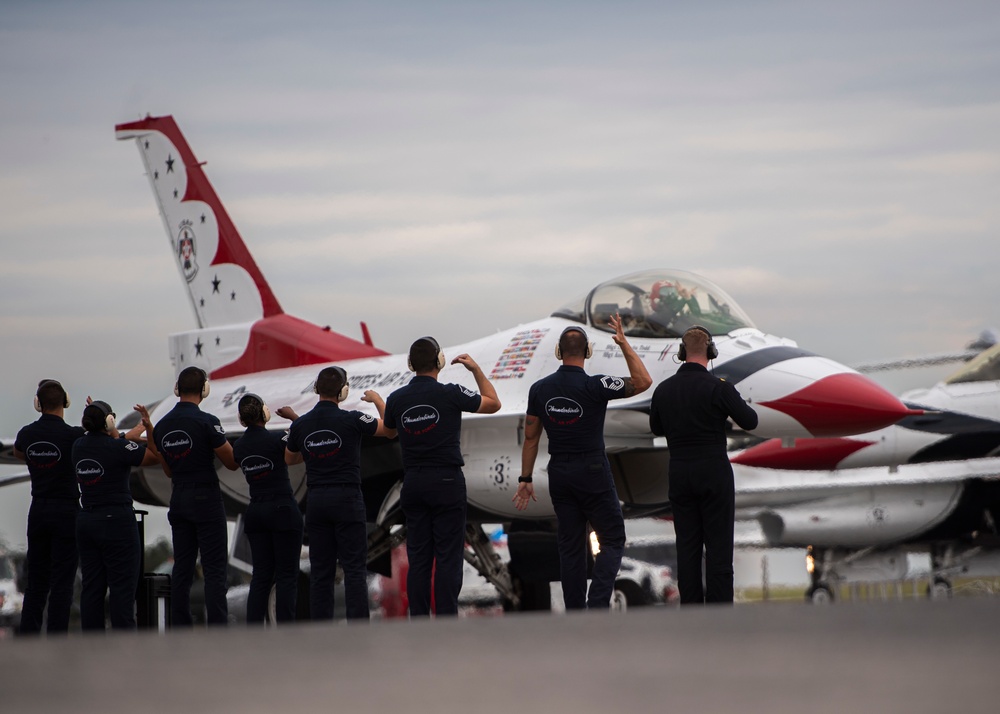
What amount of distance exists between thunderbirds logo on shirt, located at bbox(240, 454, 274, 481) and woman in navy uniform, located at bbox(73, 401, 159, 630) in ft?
2.27

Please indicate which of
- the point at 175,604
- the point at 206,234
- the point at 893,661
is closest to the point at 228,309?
the point at 206,234

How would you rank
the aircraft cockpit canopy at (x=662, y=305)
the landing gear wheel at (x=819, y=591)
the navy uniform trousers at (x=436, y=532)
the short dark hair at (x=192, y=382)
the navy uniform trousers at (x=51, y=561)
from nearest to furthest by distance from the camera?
the navy uniform trousers at (x=436, y=532) → the short dark hair at (x=192, y=382) → the navy uniform trousers at (x=51, y=561) → the aircraft cockpit canopy at (x=662, y=305) → the landing gear wheel at (x=819, y=591)

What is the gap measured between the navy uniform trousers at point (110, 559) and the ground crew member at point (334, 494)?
4.10 feet

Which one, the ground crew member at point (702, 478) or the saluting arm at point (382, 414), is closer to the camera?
the ground crew member at point (702, 478)

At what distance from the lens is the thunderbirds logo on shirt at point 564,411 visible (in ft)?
23.3

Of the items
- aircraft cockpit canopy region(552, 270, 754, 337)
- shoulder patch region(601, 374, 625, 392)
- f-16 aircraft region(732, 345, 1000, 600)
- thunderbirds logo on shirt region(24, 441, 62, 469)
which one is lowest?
f-16 aircraft region(732, 345, 1000, 600)

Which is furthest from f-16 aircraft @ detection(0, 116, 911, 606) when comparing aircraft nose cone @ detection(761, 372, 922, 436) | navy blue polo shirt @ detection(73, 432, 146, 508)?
navy blue polo shirt @ detection(73, 432, 146, 508)

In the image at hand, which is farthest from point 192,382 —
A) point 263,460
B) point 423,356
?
point 423,356

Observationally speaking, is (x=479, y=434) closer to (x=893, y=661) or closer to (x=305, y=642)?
(x=305, y=642)

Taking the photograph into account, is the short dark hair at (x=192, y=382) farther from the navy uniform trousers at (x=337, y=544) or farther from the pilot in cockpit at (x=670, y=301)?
the pilot in cockpit at (x=670, y=301)

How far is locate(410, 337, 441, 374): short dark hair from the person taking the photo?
732 centimetres

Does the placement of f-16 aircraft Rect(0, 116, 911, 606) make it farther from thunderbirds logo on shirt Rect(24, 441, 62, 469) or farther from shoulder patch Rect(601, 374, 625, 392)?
thunderbirds logo on shirt Rect(24, 441, 62, 469)

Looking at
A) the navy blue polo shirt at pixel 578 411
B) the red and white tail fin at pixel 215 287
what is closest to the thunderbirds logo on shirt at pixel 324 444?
the navy blue polo shirt at pixel 578 411

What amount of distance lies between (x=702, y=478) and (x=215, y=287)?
10.1 metres
